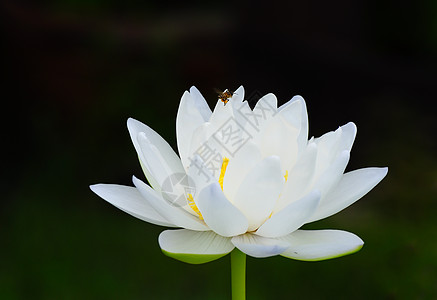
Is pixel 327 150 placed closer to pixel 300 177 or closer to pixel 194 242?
pixel 300 177

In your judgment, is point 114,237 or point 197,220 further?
point 114,237

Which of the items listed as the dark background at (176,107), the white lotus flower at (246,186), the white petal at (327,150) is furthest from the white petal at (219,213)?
the dark background at (176,107)

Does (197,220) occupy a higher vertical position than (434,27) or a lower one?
lower

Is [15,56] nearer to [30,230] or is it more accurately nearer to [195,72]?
[195,72]

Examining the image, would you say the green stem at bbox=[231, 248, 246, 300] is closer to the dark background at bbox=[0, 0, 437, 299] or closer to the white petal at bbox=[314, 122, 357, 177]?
the white petal at bbox=[314, 122, 357, 177]

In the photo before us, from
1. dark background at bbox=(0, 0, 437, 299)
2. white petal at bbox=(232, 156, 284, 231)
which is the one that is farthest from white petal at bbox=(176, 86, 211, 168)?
dark background at bbox=(0, 0, 437, 299)

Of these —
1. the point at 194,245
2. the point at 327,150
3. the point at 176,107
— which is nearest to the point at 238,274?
the point at 194,245

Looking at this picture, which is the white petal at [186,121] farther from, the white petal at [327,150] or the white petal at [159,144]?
the white petal at [327,150]

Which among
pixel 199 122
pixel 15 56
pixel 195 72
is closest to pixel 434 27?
pixel 195 72
